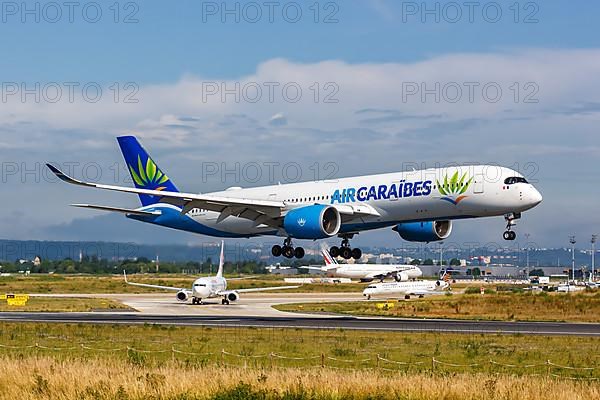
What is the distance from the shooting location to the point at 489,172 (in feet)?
190

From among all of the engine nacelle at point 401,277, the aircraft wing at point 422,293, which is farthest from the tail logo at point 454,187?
the engine nacelle at point 401,277

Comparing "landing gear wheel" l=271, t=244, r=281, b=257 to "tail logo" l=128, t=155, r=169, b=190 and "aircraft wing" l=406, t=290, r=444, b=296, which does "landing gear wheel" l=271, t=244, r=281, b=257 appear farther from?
"aircraft wing" l=406, t=290, r=444, b=296

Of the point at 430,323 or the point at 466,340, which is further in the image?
the point at 430,323

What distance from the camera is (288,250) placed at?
221 ft

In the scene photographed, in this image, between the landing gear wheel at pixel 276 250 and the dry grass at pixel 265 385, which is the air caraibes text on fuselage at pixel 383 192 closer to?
the landing gear wheel at pixel 276 250

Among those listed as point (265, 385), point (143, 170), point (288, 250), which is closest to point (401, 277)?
point (143, 170)

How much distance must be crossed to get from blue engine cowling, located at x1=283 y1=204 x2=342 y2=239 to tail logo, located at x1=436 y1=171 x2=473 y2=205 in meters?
7.42

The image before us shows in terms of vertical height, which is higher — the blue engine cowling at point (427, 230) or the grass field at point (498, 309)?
the blue engine cowling at point (427, 230)

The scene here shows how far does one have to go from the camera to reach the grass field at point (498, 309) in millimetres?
72500

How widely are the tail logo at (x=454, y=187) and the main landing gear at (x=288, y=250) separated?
12766mm

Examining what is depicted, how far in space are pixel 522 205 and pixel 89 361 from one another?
95.8 ft

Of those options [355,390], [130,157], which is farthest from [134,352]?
[130,157]

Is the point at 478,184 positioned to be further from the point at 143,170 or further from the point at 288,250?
the point at 143,170

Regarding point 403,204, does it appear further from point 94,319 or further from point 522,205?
point 94,319
